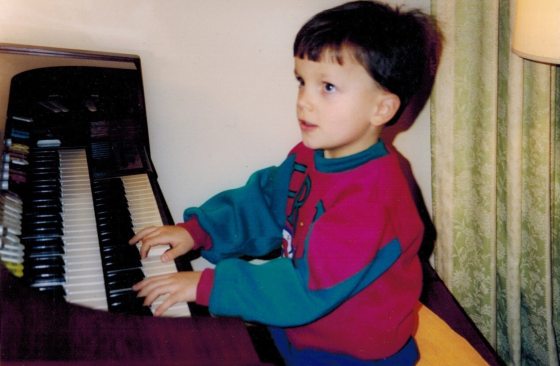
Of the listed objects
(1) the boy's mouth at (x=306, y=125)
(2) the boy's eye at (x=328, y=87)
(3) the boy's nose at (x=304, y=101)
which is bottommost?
(1) the boy's mouth at (x=306, y=125)

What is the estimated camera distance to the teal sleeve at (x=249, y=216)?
146 cm

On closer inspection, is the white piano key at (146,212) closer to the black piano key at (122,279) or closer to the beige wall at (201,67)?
the black piano key at (122,279)

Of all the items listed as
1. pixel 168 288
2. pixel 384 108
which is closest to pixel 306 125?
pixel 384 108

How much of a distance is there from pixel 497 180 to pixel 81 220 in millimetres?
1130

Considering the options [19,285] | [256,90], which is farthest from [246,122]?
[19,285]

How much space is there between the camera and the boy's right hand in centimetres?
112

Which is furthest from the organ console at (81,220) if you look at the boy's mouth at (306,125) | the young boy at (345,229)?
the boy's mouth at (306,125)

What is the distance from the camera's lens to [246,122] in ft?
5.79

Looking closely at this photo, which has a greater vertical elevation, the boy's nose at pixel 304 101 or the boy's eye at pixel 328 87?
the boy's eye at pixel 328 87

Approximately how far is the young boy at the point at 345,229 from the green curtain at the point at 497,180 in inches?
15.9

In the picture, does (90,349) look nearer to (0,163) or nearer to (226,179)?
(0,163)

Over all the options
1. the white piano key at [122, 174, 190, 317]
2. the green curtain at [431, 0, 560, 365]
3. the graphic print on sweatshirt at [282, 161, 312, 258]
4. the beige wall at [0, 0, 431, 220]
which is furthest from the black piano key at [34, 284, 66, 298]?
the green curtain at [431, 0, 560, 365]

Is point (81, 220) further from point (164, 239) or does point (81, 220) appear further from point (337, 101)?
point (337, 101)

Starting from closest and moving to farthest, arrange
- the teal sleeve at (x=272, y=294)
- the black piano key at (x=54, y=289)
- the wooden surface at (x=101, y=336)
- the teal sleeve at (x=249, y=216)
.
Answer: the wooden surface at (x=101, y=336) < the black piano key at (x=54, y=289) < the teal sleeve at (x=272, y=294) < the teal sleeve at (x=249, y=216)
